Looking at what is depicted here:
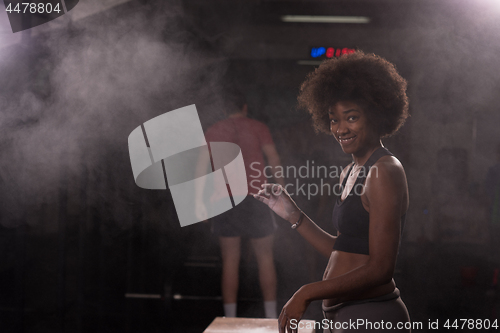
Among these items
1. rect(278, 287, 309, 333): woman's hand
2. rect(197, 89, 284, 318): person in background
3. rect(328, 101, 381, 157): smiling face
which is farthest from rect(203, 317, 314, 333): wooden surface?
rect(328, 101, 381, 157): smiling face

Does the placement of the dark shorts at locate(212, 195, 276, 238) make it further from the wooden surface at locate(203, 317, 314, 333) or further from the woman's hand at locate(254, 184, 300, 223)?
the woman's hand at locate(254, 184, 300, 223)

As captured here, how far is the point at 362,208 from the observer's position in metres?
1.00

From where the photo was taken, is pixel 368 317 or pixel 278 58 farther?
pixel 278 58

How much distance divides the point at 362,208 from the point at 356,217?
0.03 m

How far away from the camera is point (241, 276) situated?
239 centimetres

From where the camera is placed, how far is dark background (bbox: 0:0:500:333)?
215cm

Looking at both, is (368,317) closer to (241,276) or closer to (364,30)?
(241,276)

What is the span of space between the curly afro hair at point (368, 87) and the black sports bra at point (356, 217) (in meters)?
0.15

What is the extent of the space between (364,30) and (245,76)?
794 millimetres

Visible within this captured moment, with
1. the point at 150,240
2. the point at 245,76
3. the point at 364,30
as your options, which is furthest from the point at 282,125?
the point at 150,240

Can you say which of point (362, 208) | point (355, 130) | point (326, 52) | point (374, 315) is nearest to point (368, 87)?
point (355, 130)

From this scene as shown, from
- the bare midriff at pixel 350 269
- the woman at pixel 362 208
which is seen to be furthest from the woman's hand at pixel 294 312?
the bare midriff at pixel 350 269

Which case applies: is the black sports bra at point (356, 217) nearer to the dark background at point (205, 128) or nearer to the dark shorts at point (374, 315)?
the dark shorts at point (374, 315)

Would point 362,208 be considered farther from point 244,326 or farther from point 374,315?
point 244,326
